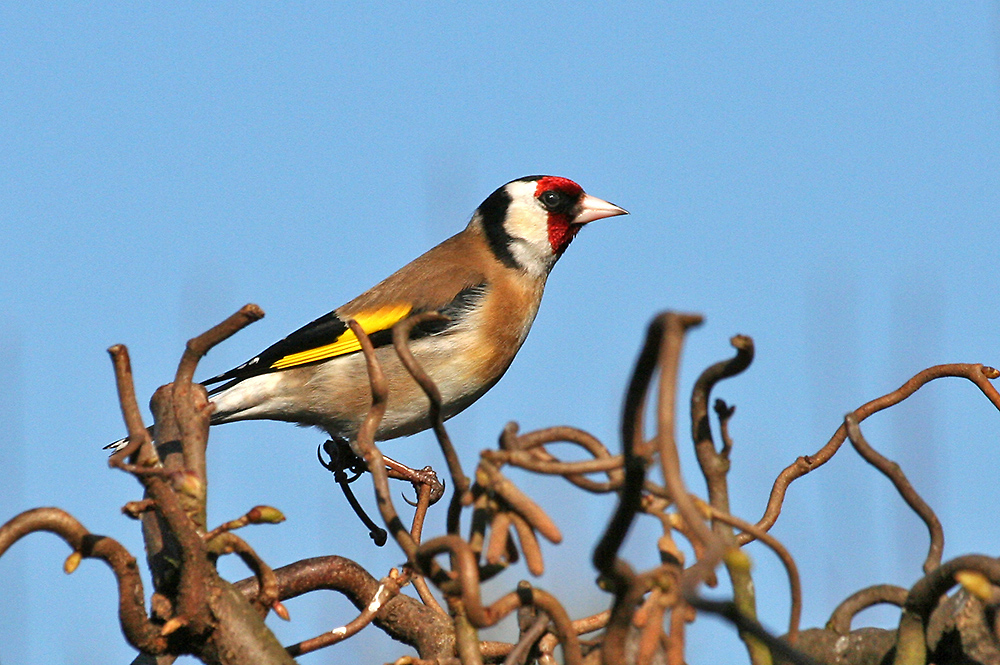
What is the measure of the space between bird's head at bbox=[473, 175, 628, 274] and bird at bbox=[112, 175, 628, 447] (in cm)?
8

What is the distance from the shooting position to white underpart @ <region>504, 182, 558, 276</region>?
15.5 feet

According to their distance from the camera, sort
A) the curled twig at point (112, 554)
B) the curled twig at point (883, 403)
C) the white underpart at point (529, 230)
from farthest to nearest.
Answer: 1. the white underpart at point (529, 230)
2. the curled twig at point (883, 403)
3. the curled twig at point (112, 554)

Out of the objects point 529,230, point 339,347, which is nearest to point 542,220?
point 529,230

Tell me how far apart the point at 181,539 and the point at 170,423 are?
9.0 inches

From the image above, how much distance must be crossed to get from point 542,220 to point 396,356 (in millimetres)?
1133

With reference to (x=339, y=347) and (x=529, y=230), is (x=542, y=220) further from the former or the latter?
(x=339, y=347)

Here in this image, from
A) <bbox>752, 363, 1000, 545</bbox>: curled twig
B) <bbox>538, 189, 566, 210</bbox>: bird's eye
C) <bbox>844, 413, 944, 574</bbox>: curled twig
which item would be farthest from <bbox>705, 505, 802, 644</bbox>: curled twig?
<bbox>538, 189, 566, 210</bbox>: bird's eye

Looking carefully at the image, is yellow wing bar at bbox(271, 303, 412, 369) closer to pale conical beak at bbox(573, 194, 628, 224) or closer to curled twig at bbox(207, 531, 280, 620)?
pale conical beak at bbox(573, 194, 628, 224)

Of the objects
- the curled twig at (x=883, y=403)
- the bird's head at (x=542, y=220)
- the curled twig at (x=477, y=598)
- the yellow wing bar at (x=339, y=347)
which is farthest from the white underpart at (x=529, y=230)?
the curled twig at (x=477, y=598)

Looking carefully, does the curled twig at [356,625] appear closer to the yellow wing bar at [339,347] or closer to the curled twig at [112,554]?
the curled twig at [112,554]

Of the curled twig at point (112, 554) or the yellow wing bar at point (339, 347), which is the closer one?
the curled twig at point (112, 554)

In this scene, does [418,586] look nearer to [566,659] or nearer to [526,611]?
[526,611]

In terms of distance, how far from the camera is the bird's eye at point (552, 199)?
4852 millimetres

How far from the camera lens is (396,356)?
403 cm
